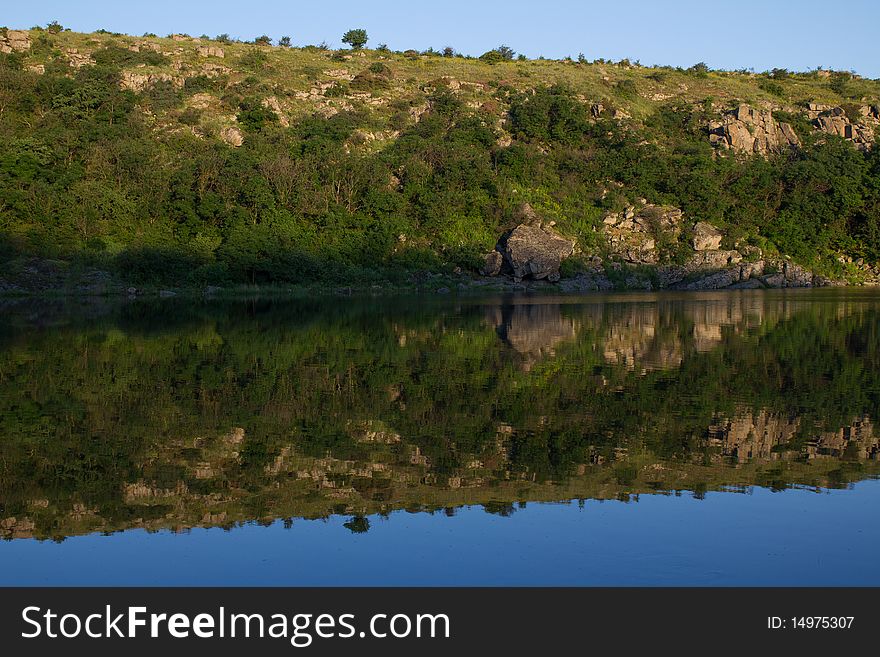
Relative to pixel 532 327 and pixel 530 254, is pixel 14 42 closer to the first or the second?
pixel 530 254

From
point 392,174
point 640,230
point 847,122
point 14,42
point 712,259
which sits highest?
point 14,42

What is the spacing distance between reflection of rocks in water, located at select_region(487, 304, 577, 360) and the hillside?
25.0 metres

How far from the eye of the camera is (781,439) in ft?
48.3

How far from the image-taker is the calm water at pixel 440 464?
9.21 m

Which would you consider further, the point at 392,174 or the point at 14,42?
the point at 14,42

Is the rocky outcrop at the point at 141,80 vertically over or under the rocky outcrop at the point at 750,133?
over

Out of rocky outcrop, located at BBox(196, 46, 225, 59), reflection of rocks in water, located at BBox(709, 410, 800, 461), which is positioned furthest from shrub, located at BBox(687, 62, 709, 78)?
reflection of rocks in water, located at BBox(709, 410, 800, 461)

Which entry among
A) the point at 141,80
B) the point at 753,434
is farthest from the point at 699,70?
the point at 753,434

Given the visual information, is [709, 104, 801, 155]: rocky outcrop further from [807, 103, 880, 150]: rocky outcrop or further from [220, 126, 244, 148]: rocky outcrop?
[220, 126, 244, 148]: rocky outcrop

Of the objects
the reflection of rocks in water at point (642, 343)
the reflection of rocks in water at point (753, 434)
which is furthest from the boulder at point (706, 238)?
the reflection of rocks in water at point (753, 434)

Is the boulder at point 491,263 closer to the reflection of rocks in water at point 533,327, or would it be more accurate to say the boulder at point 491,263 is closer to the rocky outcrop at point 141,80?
the reflection of rocks in water at point 533,327

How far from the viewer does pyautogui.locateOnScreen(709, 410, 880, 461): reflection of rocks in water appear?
1376 cm

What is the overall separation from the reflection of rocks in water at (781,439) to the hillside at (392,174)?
5120cm

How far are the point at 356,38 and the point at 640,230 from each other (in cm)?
4961
